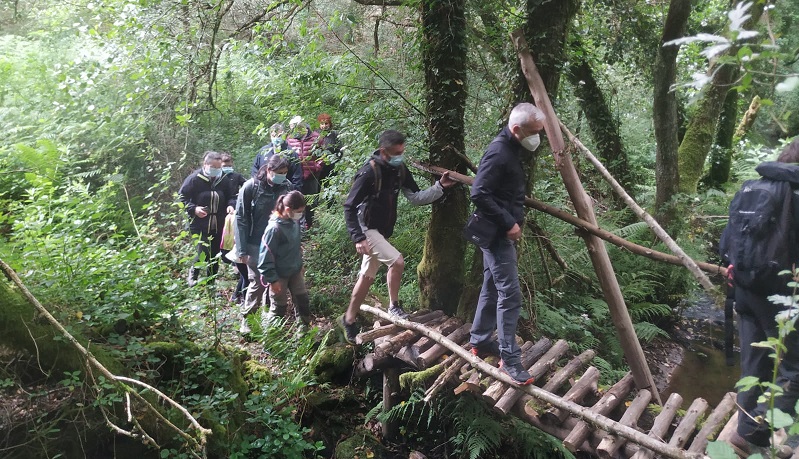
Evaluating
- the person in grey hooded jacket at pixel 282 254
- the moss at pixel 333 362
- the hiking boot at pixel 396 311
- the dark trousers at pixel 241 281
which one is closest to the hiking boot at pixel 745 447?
the hiking boot at pixel 396 311

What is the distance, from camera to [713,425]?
398cm

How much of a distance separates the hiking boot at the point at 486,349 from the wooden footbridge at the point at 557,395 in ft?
0.23

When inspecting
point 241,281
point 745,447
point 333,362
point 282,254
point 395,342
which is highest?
point 282,254

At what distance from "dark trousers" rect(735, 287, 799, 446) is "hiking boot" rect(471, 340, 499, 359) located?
1.98 m

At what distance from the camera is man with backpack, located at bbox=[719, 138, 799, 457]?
3449mm

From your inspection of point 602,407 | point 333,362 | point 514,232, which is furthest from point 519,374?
point 333,362

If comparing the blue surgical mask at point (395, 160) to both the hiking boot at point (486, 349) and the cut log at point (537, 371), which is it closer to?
the hiking boot at point (486, 349)

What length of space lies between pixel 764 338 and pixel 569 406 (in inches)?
58.7

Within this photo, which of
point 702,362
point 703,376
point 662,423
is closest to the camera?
point 662,423

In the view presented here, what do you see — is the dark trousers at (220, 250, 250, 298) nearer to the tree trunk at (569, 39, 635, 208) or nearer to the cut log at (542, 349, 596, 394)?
the cut log at (542, 349, 596, 394)

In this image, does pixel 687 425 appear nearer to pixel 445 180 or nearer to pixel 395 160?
pixel 445 180

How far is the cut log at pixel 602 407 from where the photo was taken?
161 inches

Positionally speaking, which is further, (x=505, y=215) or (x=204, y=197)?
(x=204, y=197)

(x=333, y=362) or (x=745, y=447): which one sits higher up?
(x=745, y=447)
